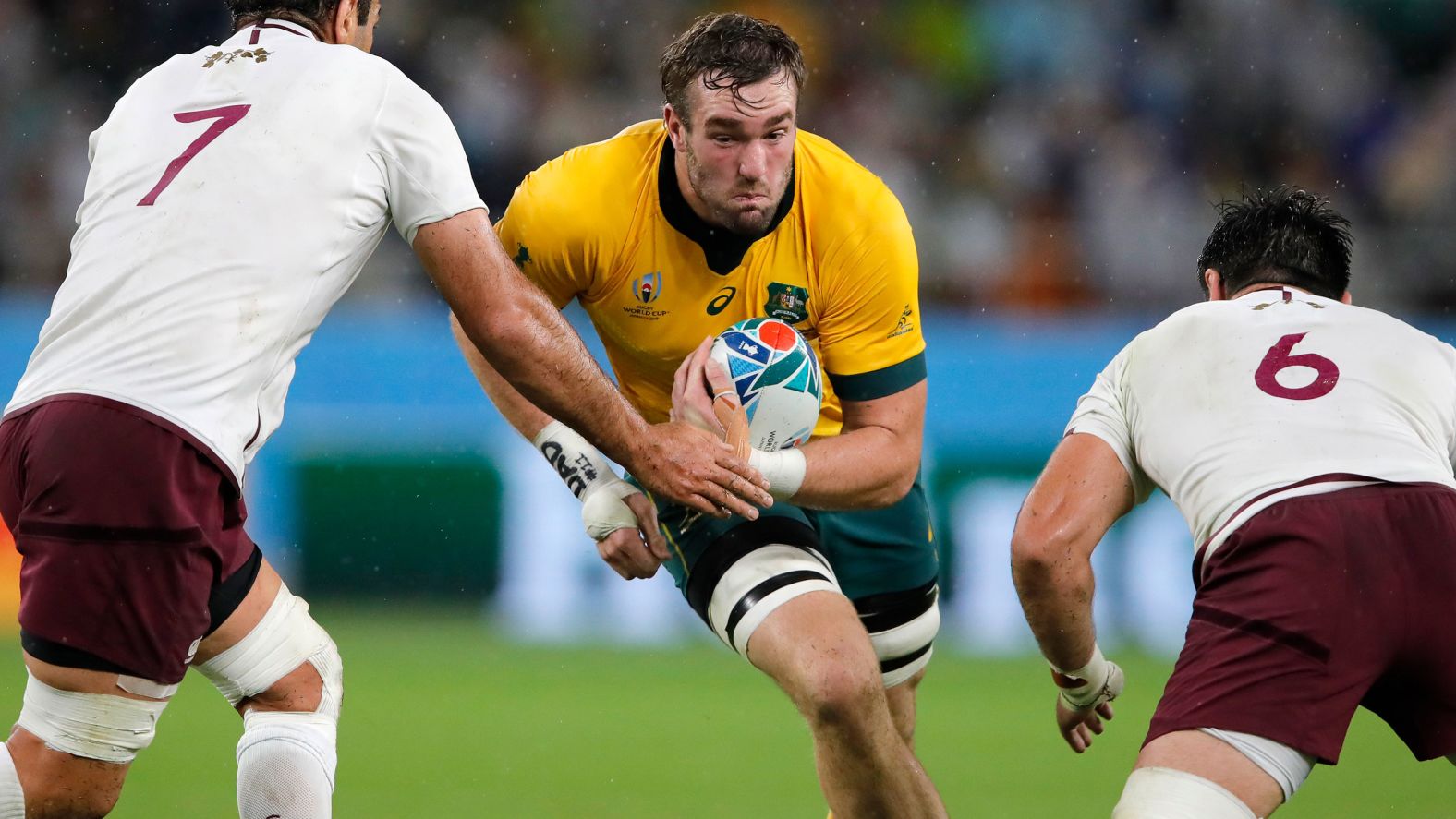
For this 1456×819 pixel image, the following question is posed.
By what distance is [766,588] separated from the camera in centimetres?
425

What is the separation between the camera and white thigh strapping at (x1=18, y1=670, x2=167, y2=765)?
335 cm

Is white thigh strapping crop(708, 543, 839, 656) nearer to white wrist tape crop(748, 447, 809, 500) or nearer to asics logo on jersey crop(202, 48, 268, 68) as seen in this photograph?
white wrist tape crop(748, 447, 809, 500)

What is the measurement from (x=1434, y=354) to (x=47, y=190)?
29.1 ft

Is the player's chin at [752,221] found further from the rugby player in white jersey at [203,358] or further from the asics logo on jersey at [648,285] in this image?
the rugby player in white jersey at [203,358]

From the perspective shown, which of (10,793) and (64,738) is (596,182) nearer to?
(64,738)

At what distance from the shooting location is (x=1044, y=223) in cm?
1049

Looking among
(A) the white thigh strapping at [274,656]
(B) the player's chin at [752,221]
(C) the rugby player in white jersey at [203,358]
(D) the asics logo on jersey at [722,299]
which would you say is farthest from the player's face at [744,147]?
(A) the white thigh strapping at [274,656]

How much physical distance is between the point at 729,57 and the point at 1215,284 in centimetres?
143

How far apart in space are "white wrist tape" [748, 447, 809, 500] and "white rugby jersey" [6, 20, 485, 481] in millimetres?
1139

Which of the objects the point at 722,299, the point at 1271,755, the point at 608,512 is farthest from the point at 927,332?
the point at 1271,755

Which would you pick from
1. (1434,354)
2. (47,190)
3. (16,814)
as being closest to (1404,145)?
(1434,354)

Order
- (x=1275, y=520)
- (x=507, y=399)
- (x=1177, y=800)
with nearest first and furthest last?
(x=1177, y=800)
(x=1275, y=520)
(x=507, y=399)

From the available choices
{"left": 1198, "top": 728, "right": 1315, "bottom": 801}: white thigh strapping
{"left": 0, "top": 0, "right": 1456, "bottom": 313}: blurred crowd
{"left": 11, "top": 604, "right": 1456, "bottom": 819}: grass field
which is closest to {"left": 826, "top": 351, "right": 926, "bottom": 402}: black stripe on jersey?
{"left": 1198, "top": 728, "right": 1315, "bottom": 801}: white thigh strapping

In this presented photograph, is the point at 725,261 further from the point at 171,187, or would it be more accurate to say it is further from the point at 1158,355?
the point at 171,187
